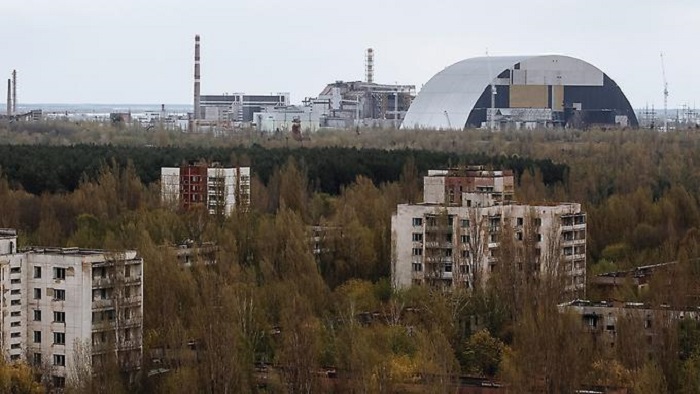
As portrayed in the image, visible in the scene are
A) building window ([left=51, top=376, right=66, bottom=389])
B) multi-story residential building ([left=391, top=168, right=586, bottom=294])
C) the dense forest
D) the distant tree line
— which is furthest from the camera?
the distant tree line

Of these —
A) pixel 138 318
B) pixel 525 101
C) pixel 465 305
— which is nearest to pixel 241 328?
pixel 138 318

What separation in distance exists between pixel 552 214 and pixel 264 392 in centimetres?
949

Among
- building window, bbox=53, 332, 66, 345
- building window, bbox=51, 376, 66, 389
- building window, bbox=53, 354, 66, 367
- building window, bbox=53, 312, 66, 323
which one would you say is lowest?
building window, bbox=51, 376, 66, 389

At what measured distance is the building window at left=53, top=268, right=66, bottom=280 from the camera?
1844 centimetres

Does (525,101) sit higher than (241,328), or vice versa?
(525,101)

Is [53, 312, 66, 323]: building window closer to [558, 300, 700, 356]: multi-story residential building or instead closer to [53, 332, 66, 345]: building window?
[53, 332, 66, 345]: building window

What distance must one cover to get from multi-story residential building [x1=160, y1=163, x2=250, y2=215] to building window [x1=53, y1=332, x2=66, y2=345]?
1162 cm

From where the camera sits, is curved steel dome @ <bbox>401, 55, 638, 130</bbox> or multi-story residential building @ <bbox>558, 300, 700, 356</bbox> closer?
multi-story residential building @ <bbox>558, 300, 700, 356</bbox>

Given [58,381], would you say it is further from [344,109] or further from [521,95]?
[344,109]

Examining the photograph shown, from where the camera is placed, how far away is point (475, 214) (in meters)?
24.6

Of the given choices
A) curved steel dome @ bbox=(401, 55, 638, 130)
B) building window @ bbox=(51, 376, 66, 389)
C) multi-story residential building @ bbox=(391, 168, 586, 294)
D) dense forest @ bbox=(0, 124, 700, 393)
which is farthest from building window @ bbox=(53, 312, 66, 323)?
curved steel dome @ bbox=(401, 55, 638, 130)

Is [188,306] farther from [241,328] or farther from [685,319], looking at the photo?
[685,319]

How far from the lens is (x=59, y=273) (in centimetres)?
1852

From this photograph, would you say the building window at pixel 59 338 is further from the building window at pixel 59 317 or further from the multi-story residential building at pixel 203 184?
the multi-story residential building at pixel 203 184
